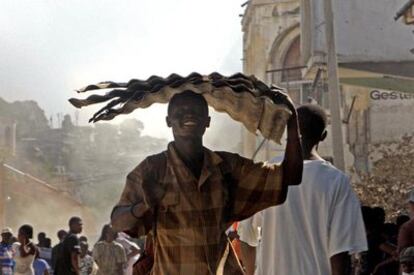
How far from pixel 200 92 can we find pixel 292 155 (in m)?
0.50

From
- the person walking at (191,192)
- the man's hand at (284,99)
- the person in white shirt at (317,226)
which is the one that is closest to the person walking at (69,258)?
the person in white shirt at (317,226)

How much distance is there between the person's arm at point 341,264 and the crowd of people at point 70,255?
6.82 metres

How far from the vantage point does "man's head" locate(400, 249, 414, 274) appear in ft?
25.1

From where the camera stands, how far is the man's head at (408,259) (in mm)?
7648

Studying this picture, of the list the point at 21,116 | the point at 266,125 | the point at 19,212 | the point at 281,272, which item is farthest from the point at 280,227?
the point at 21,116

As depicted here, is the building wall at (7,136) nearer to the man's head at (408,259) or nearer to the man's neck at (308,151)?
the man's head at (408,259)

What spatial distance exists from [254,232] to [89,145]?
44924mm

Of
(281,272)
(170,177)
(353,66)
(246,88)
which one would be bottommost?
(281,272)

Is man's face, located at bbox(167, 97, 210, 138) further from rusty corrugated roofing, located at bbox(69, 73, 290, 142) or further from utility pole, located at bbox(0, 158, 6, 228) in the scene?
utility pole, located at bbox(0, 158, 6, 228)

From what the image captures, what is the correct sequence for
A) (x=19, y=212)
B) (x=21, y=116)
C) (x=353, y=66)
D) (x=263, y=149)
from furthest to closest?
(x=21, y=116), (x=19, y=212), (x=263, y=149), (x=353, y=66)

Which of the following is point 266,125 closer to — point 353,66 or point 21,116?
point 353,66

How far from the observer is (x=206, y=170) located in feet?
13.9

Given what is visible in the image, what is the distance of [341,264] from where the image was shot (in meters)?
4.89

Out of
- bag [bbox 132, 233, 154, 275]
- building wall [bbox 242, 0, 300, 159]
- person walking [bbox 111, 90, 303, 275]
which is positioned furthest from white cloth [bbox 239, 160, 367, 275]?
building wall [bbox 242, 0, 300, 159]
